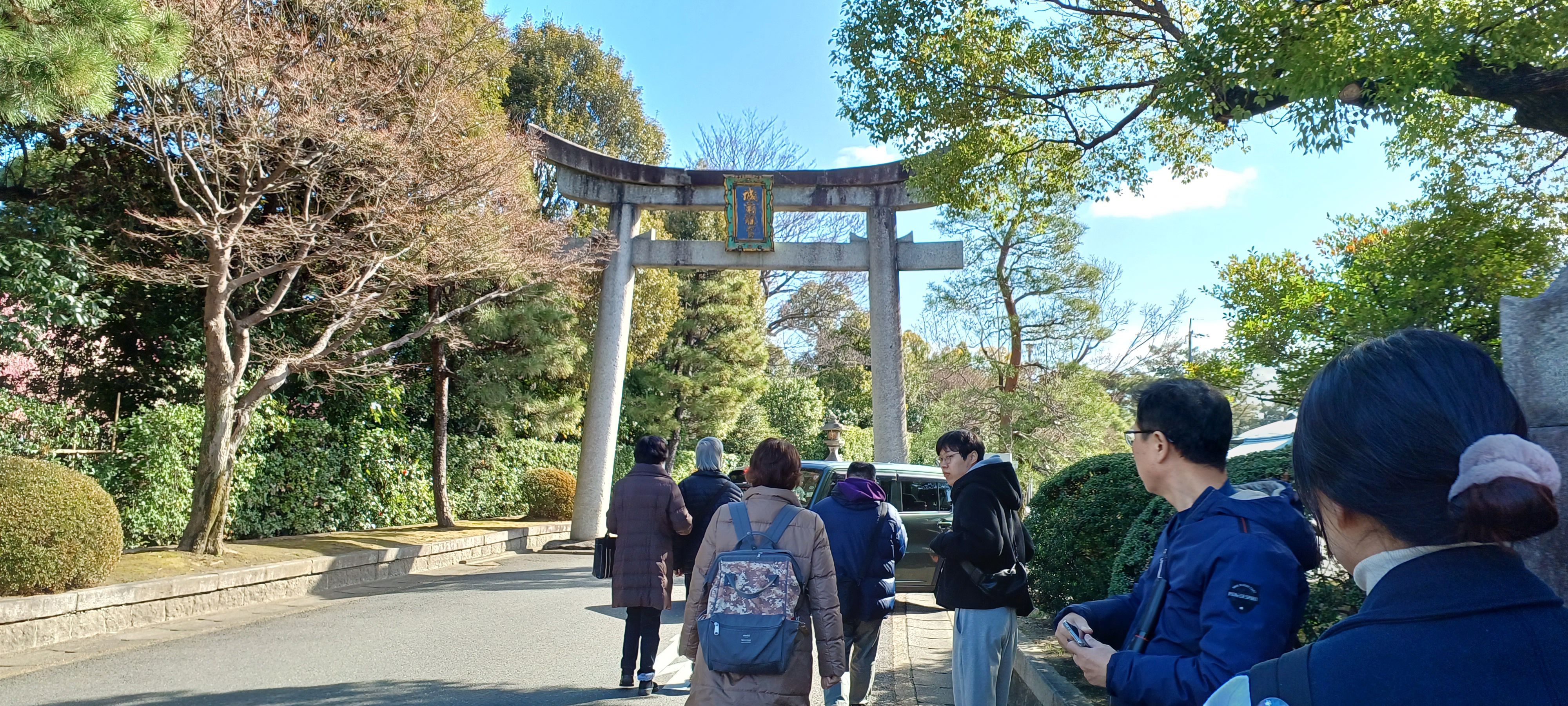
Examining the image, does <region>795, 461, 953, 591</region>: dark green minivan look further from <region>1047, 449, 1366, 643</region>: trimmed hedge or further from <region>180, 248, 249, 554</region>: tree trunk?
<region>180, 248, 249, 554</region>: tree trunk

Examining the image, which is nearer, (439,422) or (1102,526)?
(1102,526)

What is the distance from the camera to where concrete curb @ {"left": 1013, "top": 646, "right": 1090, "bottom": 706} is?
15.9 feet

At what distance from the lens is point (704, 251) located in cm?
1662

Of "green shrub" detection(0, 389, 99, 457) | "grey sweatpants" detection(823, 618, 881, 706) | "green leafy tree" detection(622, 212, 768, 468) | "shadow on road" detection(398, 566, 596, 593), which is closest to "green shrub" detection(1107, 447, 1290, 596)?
"grey sweatpants" detection(823, 618, 881, 706)

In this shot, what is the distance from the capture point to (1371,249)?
36.5 feet

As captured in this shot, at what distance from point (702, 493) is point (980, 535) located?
283cm

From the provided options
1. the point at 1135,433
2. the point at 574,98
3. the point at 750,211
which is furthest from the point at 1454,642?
the point at 574,98

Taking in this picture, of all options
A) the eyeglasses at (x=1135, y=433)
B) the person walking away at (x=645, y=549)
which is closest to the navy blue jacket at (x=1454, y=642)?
the eyeglasses at (x=1135, y=433)

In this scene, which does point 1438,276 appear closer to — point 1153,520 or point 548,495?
point 1153,520

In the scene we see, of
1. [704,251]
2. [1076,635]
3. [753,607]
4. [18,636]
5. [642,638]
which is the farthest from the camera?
[704,251]

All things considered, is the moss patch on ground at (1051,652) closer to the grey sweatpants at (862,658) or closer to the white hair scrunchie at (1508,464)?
the grey sweatpants at (862,658)

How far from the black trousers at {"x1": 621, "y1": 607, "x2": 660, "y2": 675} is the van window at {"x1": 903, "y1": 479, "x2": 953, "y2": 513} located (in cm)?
491

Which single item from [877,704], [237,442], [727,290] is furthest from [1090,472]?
[727,290]

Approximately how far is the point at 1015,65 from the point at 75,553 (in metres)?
9.12
